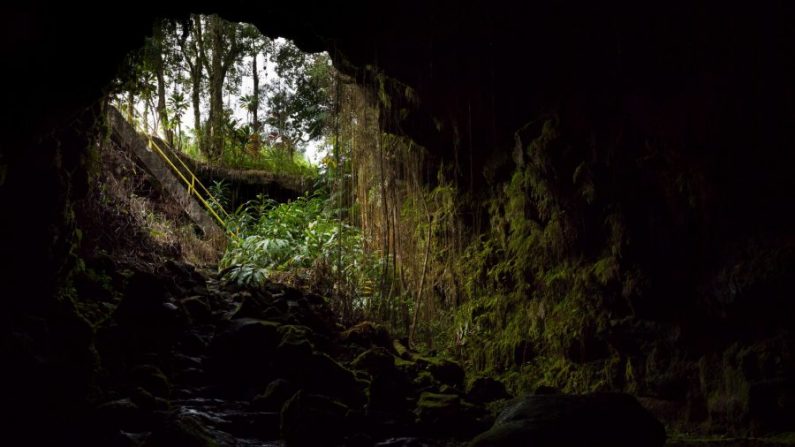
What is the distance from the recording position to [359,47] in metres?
4.88

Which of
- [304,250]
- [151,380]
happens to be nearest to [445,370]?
[151,380]

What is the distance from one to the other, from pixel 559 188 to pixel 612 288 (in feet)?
3.06

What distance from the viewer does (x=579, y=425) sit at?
3.07m

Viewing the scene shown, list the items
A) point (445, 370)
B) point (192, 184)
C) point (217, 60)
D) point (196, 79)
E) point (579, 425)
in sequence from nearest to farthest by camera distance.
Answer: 1. point (579, 425)
2. point (445, 370)
3. point (192, 184)
4. point (196, 79)
5. point (217, 60)

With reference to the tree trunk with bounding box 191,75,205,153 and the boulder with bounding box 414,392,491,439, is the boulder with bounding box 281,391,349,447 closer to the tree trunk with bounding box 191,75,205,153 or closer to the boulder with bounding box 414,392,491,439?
the boulder with bounding box 414,392,491,439

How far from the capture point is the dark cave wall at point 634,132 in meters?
3.20

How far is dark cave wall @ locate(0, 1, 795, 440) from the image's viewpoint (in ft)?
10.5

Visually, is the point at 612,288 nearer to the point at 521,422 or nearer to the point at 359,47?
the point at 521,422

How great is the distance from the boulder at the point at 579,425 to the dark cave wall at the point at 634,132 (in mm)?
629

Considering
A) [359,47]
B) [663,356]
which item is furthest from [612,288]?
[359,47]

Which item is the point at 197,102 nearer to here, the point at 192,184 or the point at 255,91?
the point at 255,91

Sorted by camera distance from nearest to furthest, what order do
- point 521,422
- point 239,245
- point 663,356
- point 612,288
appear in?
point 521,422 < point 663,356 < point 612,288 < point 239,245

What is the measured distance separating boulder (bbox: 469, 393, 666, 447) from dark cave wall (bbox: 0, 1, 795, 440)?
2.06ft

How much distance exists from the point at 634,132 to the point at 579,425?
206 cm
